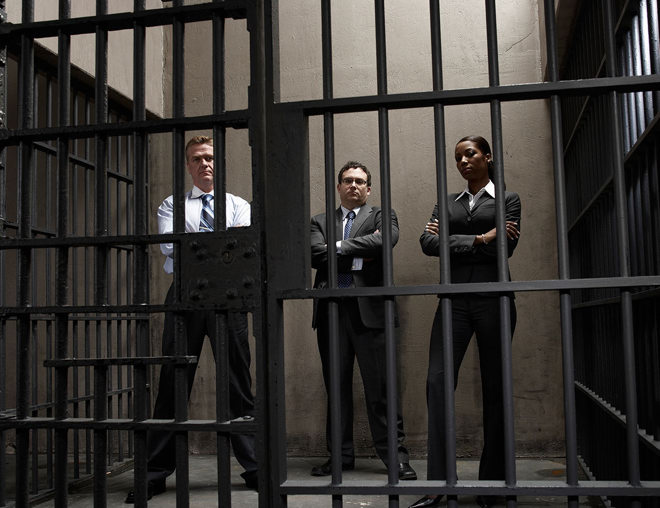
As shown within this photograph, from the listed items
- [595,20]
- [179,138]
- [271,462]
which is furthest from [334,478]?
[595,20]

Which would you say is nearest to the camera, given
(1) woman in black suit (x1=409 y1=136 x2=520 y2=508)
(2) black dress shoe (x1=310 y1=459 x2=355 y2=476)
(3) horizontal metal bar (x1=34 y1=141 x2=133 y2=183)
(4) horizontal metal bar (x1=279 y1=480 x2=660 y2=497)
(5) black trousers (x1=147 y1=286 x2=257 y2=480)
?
(4) horizontal metal bar (x1=279 y1=480 x2=660 y2=497)

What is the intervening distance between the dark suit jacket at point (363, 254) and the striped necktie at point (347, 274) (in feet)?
0.08

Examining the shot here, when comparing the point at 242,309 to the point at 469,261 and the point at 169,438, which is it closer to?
the point at 469,261

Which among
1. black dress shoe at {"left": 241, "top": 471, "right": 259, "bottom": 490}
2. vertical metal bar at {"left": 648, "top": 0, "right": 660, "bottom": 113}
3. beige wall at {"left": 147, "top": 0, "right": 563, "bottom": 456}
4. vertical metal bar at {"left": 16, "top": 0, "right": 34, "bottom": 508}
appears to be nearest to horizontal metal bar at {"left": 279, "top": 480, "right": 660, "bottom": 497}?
vertical metal bar at {"left": 16, "top": 0, "right": 34, "bottom": 508}

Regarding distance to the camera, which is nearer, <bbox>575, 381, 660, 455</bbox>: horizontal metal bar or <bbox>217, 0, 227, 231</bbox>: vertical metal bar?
<bbox>217, 0, 227, 231</bbox>: vertical metal bar

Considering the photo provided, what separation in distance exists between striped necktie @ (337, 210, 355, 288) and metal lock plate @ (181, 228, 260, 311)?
1913 millimetres

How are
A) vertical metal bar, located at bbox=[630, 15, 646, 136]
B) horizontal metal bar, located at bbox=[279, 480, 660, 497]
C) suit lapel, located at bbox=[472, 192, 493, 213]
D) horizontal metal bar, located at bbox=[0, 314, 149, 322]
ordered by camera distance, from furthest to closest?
horizontal metal bar, located at bbox=[0, 314, 149, 322] → suit lapel, located at bbox=[472, 192, 493, 213] → vertical metal bar, located at bbox=[630, 15, 646, 136] → horizontal metal bar, located at bbox=[279, 480, 660, 497]

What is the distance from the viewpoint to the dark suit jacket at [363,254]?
11.4ft

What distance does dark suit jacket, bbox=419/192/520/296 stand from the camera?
2.92m

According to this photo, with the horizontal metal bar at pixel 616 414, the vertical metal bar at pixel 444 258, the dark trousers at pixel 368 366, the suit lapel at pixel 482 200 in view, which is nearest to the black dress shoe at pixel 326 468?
the dark trousers at pixel 368 366

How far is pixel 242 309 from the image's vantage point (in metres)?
1.70

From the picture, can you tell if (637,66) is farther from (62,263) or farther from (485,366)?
(62,263)

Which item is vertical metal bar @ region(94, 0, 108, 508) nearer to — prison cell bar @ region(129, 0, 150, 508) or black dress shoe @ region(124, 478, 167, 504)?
prison cell bar @ region(129, 0, 150, 508)

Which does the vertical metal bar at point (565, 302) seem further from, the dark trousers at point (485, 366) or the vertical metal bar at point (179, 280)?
the dark trousers at point (485, 366)
